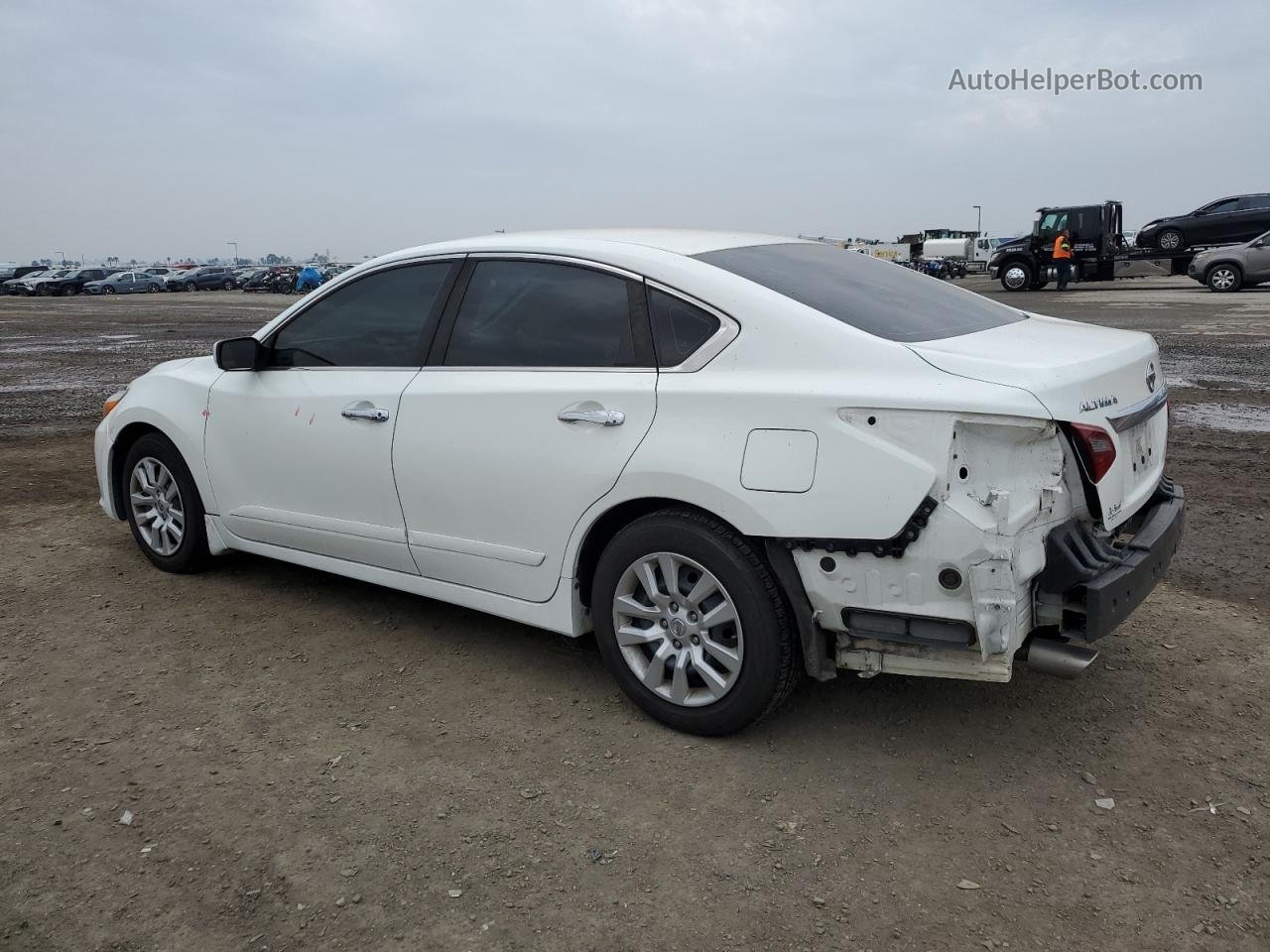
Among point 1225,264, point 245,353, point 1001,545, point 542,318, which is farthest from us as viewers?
point 1225,264

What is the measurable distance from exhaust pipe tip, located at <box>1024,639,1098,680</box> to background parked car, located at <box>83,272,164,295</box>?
5770 centimetres

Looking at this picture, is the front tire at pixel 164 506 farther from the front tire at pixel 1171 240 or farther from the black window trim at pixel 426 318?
the front tire at pixel 1171 240

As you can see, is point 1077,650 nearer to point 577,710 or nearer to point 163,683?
point 577,710

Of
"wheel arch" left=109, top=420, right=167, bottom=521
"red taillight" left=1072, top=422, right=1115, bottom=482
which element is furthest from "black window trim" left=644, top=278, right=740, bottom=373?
"wheel arch" left=109, top=420, right=167, bottom=521

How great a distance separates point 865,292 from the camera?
3715 millimetres

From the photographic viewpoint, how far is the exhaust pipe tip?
3049 millimetres

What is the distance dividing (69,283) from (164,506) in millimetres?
53853

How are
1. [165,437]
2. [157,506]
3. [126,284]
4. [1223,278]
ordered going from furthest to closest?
[126,284] → [1223,278] → [157,506] → [165,437]

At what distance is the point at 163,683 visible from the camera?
3.96 metres

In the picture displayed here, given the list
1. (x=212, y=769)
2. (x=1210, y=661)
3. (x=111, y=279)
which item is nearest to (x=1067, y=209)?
(x=1210, y=661)

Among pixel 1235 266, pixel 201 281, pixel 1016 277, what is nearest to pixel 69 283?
pixel 201 281

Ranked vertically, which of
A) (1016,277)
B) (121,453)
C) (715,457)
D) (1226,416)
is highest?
(1016,277)

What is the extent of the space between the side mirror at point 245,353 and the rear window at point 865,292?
2072mm

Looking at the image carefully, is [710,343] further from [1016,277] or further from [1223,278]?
[1016,277]
